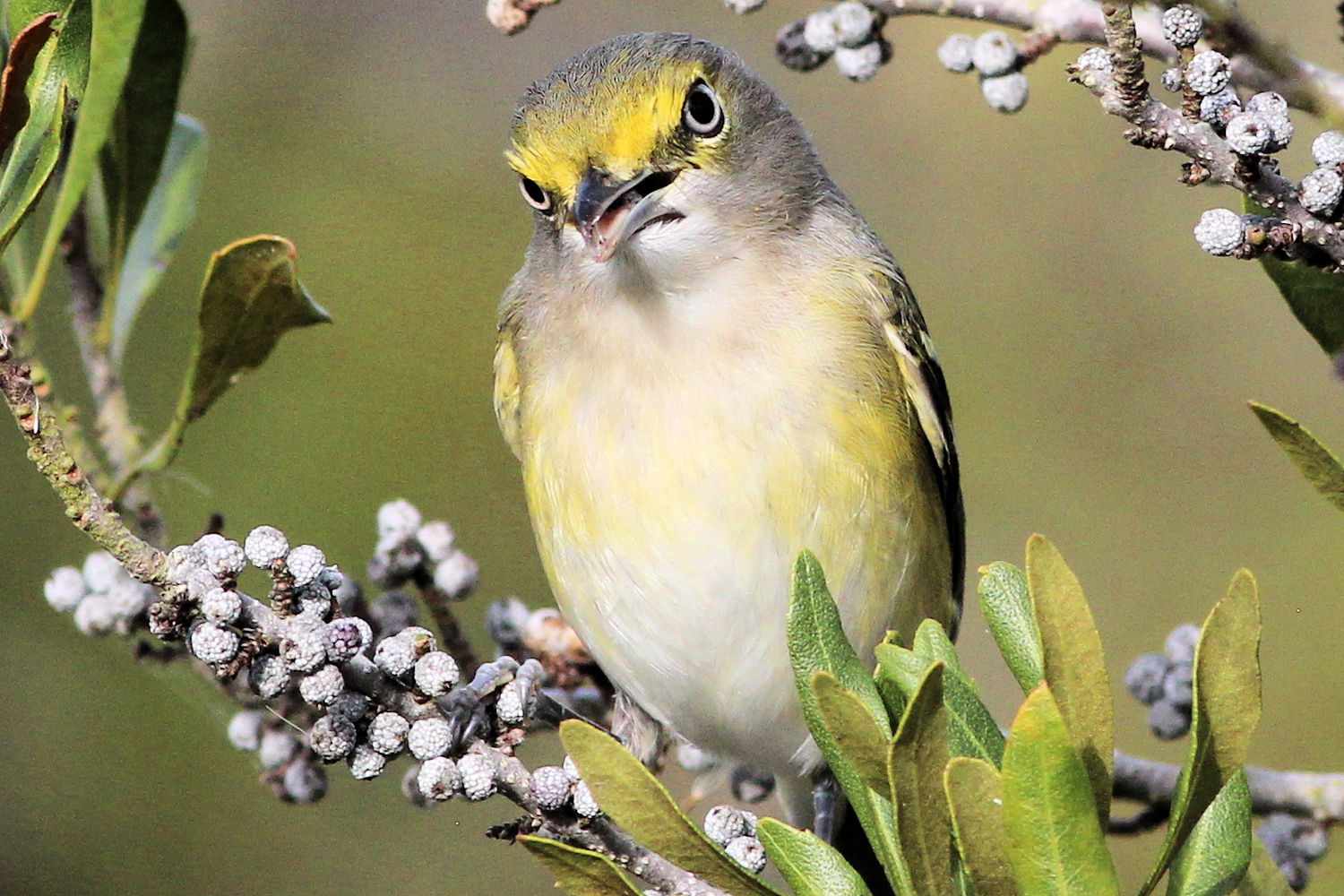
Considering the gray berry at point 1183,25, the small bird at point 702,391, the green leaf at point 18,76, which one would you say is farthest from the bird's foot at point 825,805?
the green leaf at point 18,76

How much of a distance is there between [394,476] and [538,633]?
0.77 metres

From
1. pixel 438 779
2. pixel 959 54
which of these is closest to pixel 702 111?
pixel 959 54

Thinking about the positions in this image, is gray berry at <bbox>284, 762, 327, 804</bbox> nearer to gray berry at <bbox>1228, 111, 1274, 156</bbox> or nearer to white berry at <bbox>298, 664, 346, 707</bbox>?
white berry at <bbox>298, 664, 346, 707</bbox>

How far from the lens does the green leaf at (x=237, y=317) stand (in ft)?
7.65

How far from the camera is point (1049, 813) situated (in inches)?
61.9

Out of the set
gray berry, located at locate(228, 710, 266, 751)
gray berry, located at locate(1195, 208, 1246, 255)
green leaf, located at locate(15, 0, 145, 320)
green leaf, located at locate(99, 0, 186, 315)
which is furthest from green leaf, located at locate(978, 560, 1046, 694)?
green leaf, located at locate(99, 0, 186, 315)

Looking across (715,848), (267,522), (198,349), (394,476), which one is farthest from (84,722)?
(715,848)

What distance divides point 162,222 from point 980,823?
2.12m

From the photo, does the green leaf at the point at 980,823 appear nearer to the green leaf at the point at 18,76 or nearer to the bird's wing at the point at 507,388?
the green leaf at the point at 18,76

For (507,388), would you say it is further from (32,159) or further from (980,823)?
(980,823)

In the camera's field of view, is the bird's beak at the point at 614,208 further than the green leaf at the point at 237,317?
Yes

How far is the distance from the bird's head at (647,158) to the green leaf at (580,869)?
4.26ft

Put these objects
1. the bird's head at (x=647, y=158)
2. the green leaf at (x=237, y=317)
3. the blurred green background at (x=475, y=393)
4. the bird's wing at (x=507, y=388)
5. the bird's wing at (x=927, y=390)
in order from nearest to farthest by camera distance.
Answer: the green leaf at (x=237, y=317) → the bird's head at (x=647, y=158) → the bird's wing at (x=927, y=390) → the bird's wing at (x=507, y=388) → the blurred green background at (x=475, y=393)

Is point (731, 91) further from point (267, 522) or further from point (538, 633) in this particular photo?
point (267, 522)
